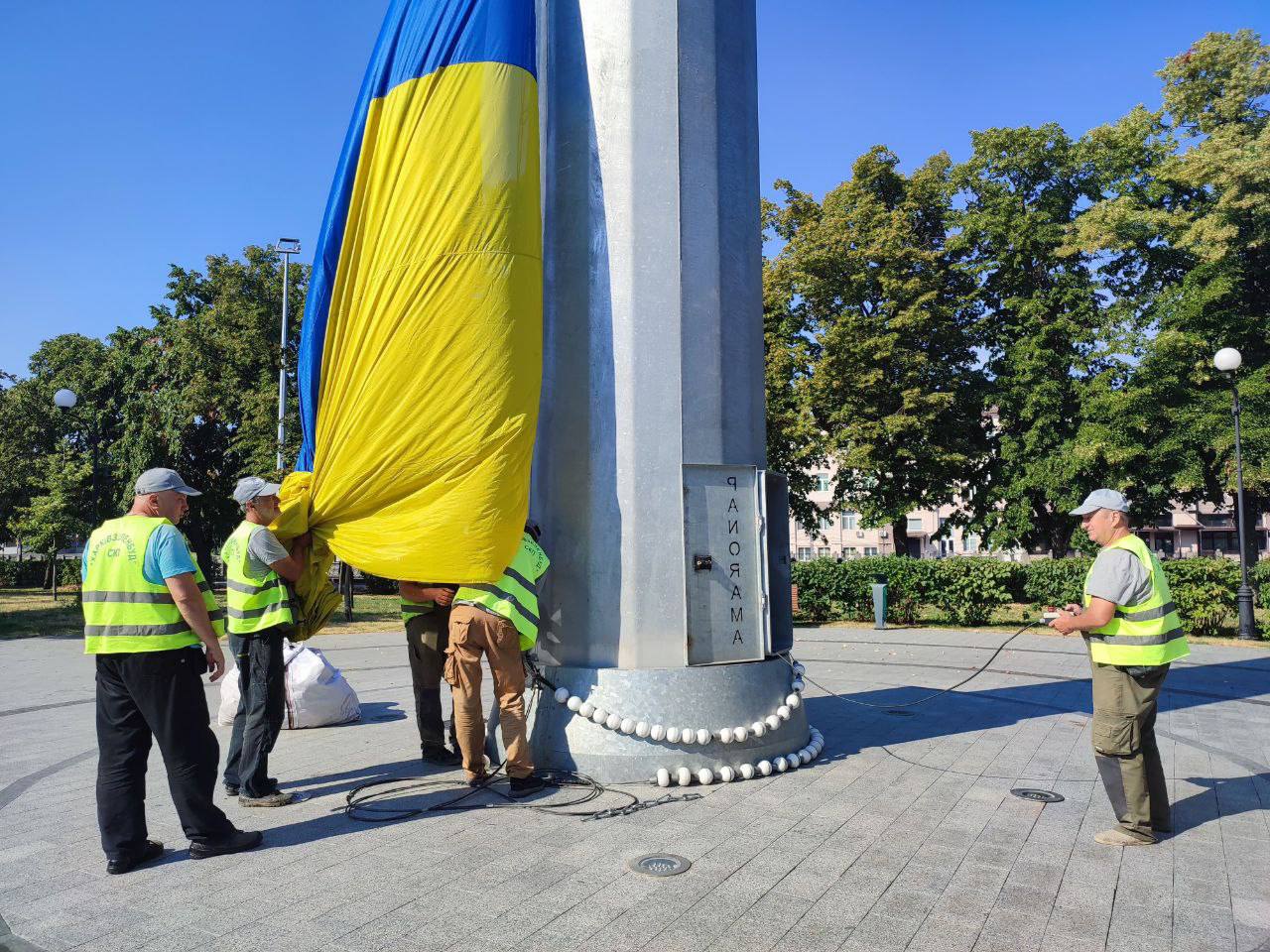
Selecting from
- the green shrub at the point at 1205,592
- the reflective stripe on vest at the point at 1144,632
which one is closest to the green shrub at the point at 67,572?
the green shrub at the point at 1205,592

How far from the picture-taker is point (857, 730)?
26.1ft

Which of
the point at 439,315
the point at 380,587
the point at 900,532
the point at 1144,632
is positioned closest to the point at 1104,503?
the point at 1144,632

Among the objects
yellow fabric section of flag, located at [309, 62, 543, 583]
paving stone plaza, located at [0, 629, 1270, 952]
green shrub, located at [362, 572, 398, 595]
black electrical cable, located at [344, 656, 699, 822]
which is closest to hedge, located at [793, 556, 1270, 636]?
paving stone plaza, located at [0, 629, 1270, 952]

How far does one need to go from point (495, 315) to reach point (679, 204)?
1.64m

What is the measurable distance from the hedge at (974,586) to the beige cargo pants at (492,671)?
51.6ft

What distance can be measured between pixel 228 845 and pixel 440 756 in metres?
2.18

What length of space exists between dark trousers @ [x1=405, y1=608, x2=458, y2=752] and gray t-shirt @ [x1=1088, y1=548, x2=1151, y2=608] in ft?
15.2

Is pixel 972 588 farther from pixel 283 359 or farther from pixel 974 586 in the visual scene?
pixel 283 359

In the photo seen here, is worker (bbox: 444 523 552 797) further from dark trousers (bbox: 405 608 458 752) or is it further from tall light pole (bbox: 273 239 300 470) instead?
tall light pole (bbox: 273 239 300 470)

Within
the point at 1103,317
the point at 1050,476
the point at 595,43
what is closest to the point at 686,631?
the point at 595,43

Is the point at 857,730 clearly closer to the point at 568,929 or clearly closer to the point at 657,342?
the point at 657,342

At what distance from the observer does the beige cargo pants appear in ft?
19.4

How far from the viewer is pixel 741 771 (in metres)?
6.25

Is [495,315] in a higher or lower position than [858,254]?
lower
